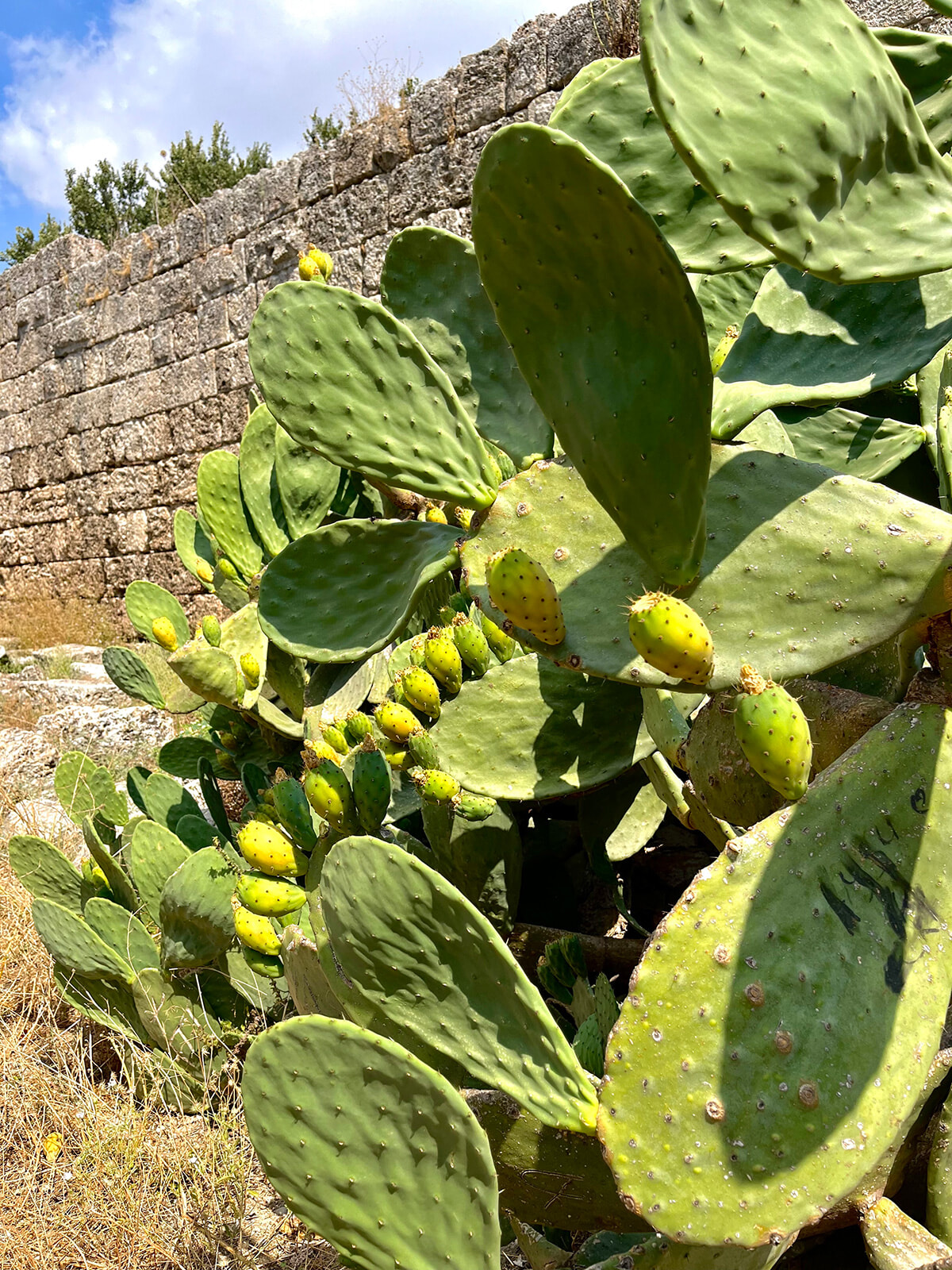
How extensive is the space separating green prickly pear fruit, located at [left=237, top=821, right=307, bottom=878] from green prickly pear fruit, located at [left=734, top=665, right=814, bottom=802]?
776 millimetres

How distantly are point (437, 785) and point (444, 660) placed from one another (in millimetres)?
180

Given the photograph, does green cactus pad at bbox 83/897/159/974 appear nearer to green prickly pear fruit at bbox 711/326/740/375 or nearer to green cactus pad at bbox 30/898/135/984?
green cactus pad at bbox 30/898/135/984

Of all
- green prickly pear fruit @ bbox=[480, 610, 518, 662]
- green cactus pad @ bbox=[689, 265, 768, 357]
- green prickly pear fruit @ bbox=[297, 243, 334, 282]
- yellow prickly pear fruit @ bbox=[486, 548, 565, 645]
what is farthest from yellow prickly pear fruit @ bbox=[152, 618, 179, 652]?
yellow prickly pear fruit @ bbox=[486, 548, 565, 645]

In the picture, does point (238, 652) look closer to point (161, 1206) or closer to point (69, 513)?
point (161, 1206)

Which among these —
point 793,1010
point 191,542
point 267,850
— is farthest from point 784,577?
point 191,542

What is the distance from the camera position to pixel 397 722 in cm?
127

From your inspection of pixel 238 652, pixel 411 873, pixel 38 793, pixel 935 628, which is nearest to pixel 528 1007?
pixel 411 873

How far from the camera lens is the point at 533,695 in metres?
1.28

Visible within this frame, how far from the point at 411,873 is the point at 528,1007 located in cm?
15

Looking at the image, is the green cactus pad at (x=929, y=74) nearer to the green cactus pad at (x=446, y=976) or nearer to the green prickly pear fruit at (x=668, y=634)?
the green prickly pear fruit at (x=668, y=634)

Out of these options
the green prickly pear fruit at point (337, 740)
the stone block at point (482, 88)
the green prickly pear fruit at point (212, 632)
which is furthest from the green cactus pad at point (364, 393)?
the stone block at point (482, 88)

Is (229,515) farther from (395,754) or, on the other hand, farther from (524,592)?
(524,592)

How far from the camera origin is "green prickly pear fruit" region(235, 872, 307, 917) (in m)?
1.26

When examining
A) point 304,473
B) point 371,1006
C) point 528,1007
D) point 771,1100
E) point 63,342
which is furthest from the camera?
point 63,342
